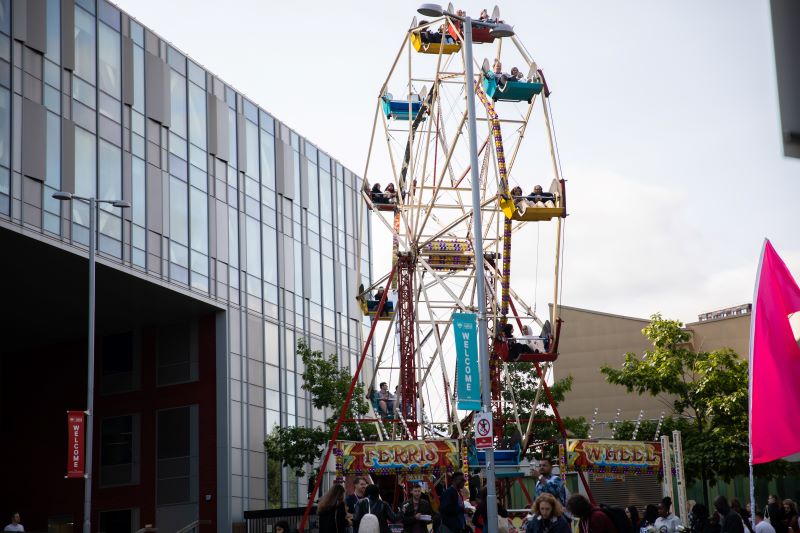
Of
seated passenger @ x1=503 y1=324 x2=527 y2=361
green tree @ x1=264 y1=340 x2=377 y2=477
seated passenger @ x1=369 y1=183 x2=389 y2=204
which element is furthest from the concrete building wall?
seated passenger @ x1=503 y1=324 x2=527 y2=361

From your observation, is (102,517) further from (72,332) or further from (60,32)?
(60,32)

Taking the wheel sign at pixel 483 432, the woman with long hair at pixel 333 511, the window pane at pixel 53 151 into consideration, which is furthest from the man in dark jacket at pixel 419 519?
the window pane at pixel 53 151

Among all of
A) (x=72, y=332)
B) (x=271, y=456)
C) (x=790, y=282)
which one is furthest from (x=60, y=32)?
(x=790, y=282)

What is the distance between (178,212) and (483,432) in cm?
2474

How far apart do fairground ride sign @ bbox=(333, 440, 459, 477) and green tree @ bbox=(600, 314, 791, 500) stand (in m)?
11.3

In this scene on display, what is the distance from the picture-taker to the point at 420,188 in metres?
37.4

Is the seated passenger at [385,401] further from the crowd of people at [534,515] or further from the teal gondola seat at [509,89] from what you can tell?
the crowd of people at [534,515]

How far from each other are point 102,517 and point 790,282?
3856cm

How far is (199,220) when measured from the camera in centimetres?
4512

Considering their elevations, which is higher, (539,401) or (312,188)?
(312,188)

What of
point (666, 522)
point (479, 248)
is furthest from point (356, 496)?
point (479, 248)

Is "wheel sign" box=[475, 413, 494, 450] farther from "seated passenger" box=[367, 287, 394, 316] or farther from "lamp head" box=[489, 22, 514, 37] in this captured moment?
"seated passenger" box=[367, 287, 394, 316]

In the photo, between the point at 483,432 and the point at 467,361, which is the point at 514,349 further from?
the point at 483,432

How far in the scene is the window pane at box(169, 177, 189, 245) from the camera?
4316 centimetres
